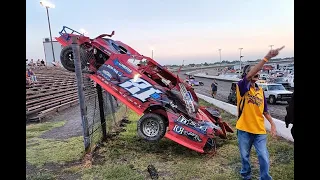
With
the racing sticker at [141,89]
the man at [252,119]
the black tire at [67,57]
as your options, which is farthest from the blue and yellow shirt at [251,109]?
the black tire at [67,57]

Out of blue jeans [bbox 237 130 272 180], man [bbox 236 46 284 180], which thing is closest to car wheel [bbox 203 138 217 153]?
blue jeans [bbox 237 130 272 180]

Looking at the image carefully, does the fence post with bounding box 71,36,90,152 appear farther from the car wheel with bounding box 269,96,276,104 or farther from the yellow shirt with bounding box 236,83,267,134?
the car wheel with bounding box 269,96,276,104

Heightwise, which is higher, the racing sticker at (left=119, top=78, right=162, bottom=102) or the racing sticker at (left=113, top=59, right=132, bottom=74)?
the racing sticker at (left=113, top=59, right=132, bottom=74)

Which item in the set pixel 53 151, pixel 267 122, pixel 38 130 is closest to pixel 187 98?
pixel 267 122

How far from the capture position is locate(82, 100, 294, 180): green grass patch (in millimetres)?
5312

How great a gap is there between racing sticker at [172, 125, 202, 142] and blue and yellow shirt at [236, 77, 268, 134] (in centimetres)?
222

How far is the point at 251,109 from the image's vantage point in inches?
170

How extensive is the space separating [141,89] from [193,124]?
1640mm

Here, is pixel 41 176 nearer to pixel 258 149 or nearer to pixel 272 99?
pixel 258 149

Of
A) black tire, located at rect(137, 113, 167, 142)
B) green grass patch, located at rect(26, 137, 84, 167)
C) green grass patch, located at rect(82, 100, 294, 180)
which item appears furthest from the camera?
black tire, located at rect(137, 113, 167, 142)

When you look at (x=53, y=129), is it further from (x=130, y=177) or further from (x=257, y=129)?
(x=257, y=129)

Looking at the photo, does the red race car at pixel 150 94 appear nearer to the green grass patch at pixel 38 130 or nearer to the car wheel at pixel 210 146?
the car wheel at pixel 210 146

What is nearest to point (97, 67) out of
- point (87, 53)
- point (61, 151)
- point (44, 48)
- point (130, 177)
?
point (87, 53)

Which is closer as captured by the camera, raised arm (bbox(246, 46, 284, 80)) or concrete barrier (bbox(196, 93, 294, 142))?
raised arm (bbox(246, 46, 284, 80))
